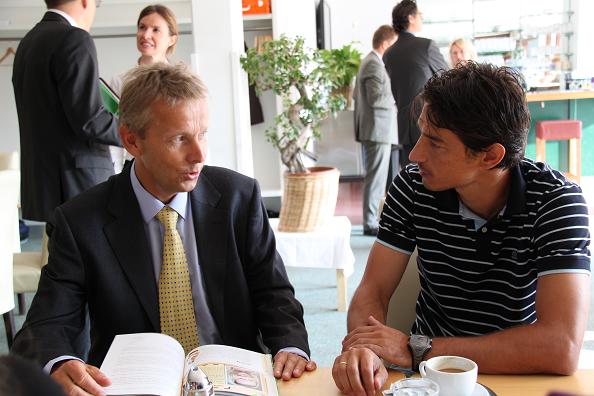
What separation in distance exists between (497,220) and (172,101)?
73cm

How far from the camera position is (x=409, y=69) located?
502 centimetres

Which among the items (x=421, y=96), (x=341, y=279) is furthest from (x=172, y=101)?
(x=341, y=279)

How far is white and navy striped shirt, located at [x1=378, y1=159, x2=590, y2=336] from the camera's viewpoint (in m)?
1.39

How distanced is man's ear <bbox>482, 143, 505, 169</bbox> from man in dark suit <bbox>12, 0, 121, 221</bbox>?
185 centimetres

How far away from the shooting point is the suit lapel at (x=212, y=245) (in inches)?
61.6

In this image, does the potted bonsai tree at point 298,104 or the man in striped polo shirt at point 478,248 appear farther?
the potted bonsai tree at point 298,104

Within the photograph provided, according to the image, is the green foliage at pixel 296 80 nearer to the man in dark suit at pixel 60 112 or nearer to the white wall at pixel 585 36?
the man in dark suit at pixel 60 112

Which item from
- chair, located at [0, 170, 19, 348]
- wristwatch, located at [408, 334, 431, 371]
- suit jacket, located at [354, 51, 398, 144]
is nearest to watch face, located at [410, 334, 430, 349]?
wristwatch, located at [408, 334, 431, 371]

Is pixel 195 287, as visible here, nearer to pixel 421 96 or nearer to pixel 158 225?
pixel 158 225

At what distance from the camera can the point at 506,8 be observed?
10.2 meters

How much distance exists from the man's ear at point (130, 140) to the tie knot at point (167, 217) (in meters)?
0.14

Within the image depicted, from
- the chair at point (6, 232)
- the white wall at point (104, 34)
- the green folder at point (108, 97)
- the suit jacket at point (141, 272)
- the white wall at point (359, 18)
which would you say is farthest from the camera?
the white wall at point (359, 18)

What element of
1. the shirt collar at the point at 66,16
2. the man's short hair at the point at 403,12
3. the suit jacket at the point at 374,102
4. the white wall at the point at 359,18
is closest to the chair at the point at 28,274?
the shirt collar at the point at 66,16

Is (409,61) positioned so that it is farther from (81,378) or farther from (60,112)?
(81,378)
